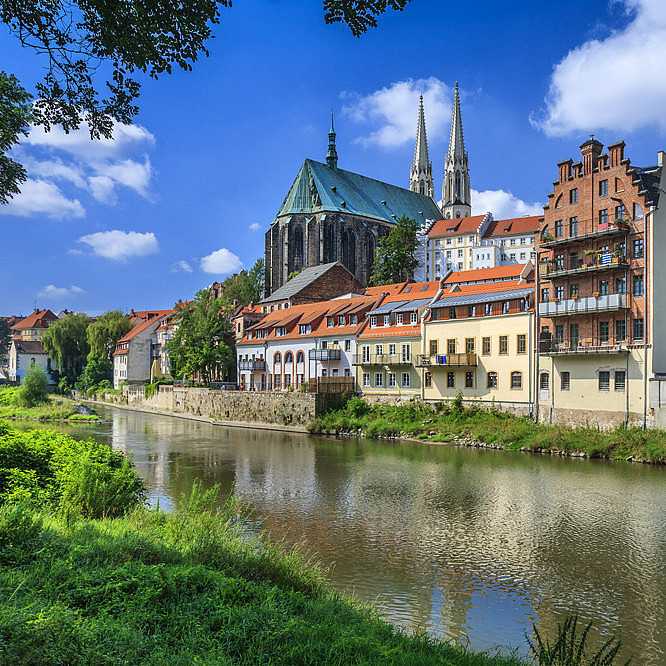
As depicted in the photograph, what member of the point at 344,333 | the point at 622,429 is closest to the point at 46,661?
the point at 622,429

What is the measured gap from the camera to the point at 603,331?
3872 cm

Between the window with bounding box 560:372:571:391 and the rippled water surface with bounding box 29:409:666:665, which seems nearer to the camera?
the rippled water surface with bounding box 29:409:666:665

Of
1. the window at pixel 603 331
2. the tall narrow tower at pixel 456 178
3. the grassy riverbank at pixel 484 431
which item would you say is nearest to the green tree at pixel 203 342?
the grassy riverbank at pixel 484 431

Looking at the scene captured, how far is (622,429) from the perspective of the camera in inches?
1415

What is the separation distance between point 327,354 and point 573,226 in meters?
26.2

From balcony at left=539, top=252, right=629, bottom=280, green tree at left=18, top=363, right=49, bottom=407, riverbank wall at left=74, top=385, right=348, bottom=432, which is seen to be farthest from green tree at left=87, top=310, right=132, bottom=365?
balcony at left=539, top=252, right=629, bottom=280

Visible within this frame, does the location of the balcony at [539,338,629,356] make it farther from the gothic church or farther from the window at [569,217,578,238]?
the gothic church

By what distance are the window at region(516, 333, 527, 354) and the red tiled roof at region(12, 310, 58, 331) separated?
125086mm

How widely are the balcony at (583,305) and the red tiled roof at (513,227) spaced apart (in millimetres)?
79262

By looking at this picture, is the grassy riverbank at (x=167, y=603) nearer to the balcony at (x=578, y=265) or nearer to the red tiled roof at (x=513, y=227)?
the balcony at (x=578, y=265)

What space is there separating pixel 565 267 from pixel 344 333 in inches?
908

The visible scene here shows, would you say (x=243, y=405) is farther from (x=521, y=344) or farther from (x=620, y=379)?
(x=620, y=379)

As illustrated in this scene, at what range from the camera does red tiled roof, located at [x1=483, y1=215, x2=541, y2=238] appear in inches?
4601

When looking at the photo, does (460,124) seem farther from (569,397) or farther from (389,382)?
Result: (569,397)
